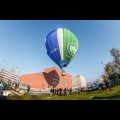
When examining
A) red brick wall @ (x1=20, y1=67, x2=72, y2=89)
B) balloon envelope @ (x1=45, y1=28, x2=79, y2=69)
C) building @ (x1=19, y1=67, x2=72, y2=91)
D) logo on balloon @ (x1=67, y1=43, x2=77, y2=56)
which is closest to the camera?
building @ (x1=19, y1=67, x2=72, y2=91)

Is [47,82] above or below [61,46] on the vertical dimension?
below

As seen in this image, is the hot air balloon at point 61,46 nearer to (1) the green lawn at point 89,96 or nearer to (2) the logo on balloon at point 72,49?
(2) the logo on balloon at point 72,49

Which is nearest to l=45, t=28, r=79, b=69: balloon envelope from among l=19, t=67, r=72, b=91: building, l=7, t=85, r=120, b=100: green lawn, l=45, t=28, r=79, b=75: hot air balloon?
l=45, t=28, r=79, b=75: hot air balloon

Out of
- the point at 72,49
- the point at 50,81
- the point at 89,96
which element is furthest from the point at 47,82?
the point at 89,96

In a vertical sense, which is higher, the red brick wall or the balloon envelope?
the balloon envelope

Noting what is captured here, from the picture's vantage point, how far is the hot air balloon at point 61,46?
8.79m

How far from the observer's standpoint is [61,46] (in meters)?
9.05

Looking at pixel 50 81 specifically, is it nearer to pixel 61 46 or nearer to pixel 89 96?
pixel 61 46

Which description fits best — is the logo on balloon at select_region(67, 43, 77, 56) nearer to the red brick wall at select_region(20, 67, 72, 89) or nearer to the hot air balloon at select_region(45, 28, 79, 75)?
the hot air balloon at select_region(45, 28, 79, 75)

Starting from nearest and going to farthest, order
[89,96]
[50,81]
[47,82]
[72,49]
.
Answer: [89,96] → [72,49] → [50,81] → [47,82]

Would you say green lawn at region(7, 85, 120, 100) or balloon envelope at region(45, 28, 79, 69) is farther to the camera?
balloon envelope at region(45, 28, 79, 69)

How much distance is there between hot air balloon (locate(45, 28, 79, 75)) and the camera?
8.79 meters

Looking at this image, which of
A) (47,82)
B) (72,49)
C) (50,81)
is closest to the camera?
(72,49)
